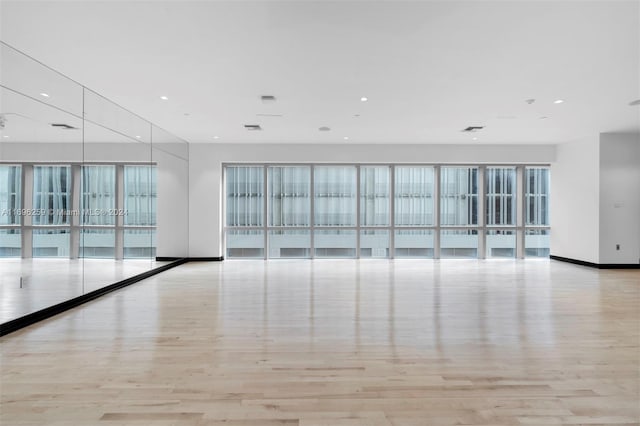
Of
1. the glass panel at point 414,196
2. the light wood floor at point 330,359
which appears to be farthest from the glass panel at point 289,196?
the light wood floor at point 330,359

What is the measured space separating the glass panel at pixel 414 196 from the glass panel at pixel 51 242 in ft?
25.8

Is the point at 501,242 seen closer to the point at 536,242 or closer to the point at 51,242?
the point at 536,242

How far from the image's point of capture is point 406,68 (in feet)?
14.9

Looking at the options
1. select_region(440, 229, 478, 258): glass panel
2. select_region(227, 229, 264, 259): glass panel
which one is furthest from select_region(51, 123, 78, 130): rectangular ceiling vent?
select_region(440, 229, 478, 258): glass panel

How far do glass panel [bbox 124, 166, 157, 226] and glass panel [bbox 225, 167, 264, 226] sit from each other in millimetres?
2386

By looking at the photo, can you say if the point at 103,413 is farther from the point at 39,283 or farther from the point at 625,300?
the point at 625,300

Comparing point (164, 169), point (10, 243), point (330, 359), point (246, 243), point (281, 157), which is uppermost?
Result: point (281, 157)

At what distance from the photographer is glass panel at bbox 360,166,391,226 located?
10.4m

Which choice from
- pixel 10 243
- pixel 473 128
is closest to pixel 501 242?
pixel 473 128

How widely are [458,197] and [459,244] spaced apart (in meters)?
A: 1.38

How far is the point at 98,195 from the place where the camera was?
6020 millimetres

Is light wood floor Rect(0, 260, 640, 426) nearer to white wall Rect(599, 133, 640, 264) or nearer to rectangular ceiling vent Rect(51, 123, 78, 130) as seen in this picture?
rectangular ceiling vent Rect(51, 123, 78, 130)

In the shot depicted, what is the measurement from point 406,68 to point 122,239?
593cm

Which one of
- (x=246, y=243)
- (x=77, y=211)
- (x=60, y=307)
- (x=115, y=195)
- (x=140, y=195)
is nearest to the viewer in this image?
(x=60, y=307)
